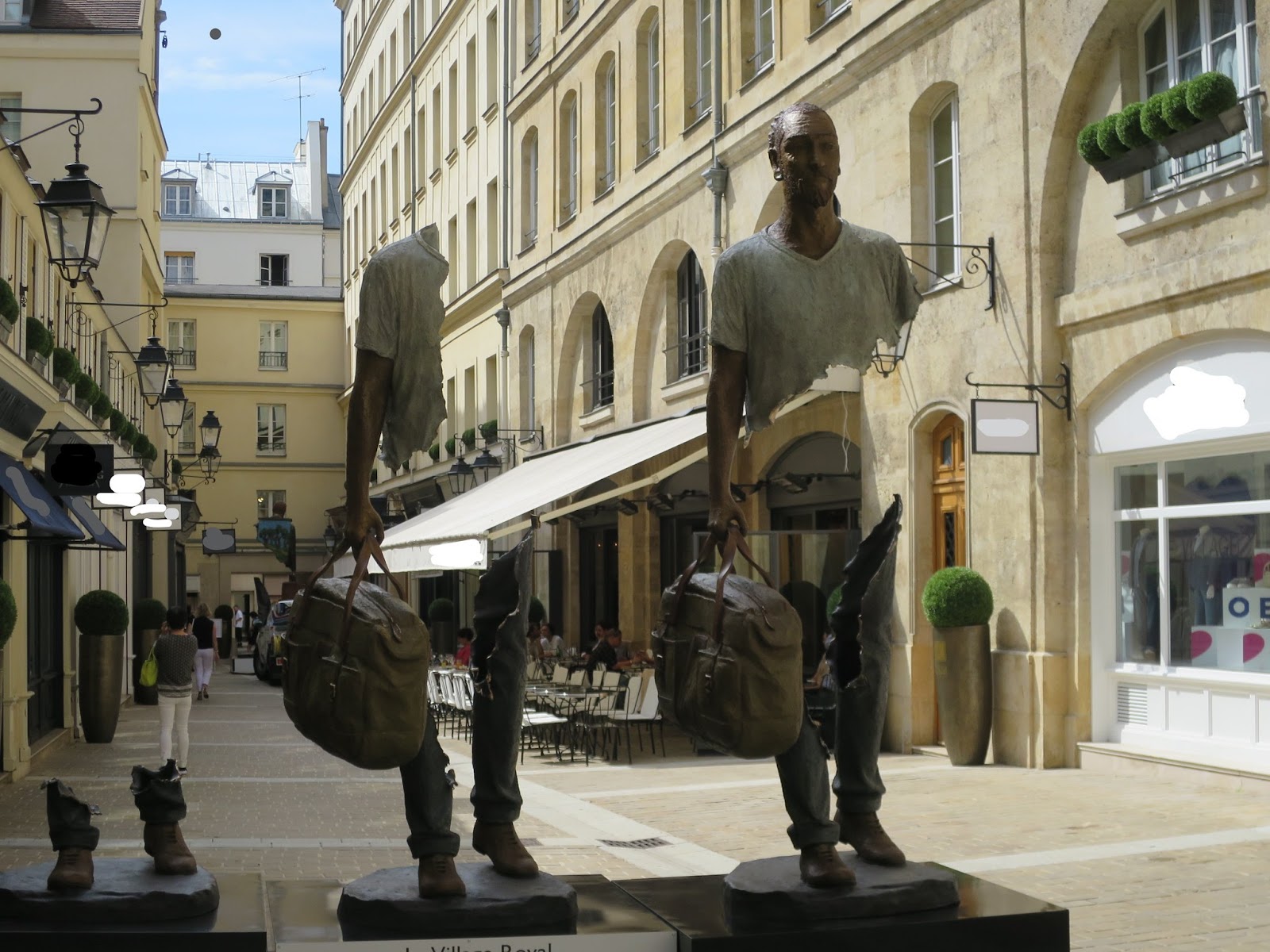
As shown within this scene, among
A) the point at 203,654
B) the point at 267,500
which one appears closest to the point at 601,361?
the point at 203,654

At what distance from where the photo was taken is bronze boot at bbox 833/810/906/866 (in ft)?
16.3

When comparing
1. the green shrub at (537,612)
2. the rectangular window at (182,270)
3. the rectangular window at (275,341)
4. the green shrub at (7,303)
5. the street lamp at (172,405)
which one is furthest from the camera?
the rectangular window at (182,270)

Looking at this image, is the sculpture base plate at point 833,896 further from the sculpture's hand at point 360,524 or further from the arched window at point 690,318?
the arched window at point 690,318

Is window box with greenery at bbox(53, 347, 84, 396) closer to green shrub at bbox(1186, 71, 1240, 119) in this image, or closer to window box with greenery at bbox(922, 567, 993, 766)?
window box with greenery at bbox(922, 567, 993, 766)

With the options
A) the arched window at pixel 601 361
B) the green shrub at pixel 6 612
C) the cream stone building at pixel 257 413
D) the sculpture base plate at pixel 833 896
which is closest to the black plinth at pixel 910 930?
the sculpture base plate at pixel 833 896

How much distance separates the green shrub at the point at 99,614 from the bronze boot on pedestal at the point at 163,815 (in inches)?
554

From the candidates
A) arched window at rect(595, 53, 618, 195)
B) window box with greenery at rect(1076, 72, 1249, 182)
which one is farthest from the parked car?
window box with greenery at rect(1076, 72, 1249, 182)

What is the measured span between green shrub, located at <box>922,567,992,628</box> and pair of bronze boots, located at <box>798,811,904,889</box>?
9.37 metres

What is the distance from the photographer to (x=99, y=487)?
1591 centimetres

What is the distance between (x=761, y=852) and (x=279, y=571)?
48.0 m

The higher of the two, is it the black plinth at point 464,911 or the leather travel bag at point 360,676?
the leather travel bag at point 360,676

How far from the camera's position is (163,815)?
5.21m

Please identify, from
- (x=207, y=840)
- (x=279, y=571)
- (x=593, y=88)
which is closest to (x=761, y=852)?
(x=207, y=840)

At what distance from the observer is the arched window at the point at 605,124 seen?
26.2 metres
